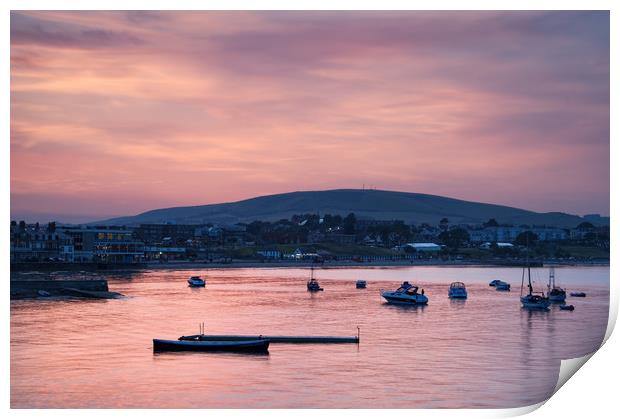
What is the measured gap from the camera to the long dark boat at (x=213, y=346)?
21469mm

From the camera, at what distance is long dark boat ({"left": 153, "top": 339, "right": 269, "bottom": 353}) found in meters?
21.5

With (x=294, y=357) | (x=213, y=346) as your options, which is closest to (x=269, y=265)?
(x=213, y=346)

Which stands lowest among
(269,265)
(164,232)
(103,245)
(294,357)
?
(294,357)

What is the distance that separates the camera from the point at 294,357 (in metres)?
21.0

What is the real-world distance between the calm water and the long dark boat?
383 mm

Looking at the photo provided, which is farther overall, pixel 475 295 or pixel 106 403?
pixel 475 295

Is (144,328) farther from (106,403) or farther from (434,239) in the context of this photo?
(434,239)

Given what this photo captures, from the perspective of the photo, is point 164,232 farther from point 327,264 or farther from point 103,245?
point 103,245

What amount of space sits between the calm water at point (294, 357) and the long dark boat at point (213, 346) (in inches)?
15.1

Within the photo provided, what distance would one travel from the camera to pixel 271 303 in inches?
1491

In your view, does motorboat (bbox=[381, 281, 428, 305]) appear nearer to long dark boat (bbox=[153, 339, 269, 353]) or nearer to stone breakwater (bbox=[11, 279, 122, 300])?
stone breakwater (bbox=[11, 279, 122, 300])

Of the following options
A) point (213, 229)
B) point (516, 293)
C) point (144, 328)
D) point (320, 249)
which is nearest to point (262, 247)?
point (320, 249)

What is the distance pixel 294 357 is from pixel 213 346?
2.03 m

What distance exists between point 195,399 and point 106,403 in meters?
1.49
